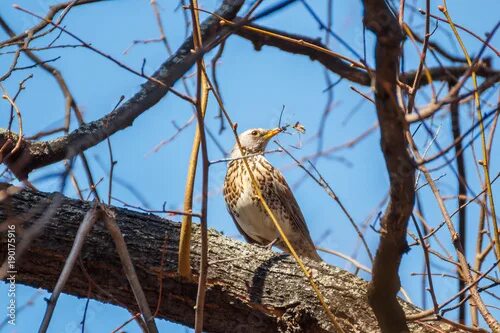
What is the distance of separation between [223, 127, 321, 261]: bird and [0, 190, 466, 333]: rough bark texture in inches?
83.2

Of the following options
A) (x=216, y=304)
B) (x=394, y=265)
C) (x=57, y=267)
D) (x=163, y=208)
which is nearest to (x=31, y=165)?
(x=57, y=267)

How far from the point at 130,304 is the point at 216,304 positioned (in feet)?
1.31

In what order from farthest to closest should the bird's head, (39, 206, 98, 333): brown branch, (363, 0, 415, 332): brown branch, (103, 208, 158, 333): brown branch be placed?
the bird's head
(103, 208, 158, 333): brown branch
(39, 206, 98, 333): brown branch
(363, 0, 415, 332): brown branch

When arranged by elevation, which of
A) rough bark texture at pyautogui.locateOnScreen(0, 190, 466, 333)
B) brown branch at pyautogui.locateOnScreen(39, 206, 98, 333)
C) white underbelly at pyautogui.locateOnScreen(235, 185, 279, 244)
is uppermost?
white underbelly at pyautogui.locateOnScreen(235, 185, 279, 244)

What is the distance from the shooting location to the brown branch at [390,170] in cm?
200

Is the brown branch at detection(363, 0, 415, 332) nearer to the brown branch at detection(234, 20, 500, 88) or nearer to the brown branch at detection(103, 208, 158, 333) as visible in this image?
the brown branch at detection(103, 208, 158, 333)

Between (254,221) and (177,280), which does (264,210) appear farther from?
(177,280)

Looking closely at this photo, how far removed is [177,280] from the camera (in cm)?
369

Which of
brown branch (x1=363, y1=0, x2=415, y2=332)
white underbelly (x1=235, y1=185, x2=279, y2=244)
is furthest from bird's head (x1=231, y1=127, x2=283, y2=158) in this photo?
brown branch (x1=363, y1=0, x2=415, y2=332)

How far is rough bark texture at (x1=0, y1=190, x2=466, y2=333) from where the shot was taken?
3643mm

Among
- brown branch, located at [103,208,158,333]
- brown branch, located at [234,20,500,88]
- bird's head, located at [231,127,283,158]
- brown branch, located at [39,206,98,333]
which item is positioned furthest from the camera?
bird's head, located at [231,127,283,158]

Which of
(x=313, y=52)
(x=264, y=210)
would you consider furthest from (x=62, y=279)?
(x=264, y=210)

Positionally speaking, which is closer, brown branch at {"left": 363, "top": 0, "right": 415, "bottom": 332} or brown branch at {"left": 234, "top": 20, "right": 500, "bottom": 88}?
brown branch at {"left": 363, "top": 0, "right": 415, "bottom": 332}

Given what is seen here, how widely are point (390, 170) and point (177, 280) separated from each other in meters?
1.67
